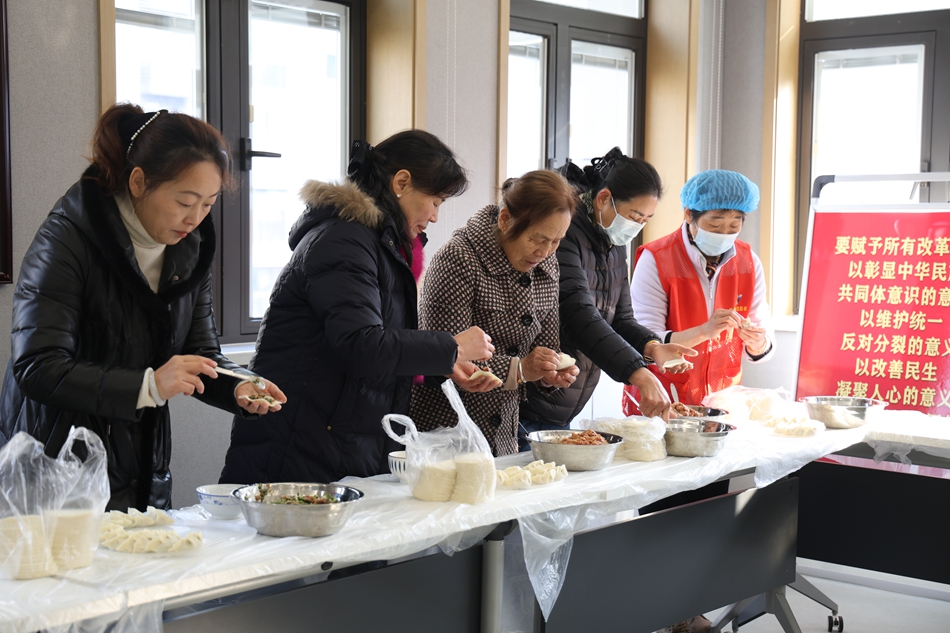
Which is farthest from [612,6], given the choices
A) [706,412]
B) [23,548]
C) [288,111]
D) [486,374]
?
[23,548]

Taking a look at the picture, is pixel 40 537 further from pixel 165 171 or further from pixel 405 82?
pixel 405 82

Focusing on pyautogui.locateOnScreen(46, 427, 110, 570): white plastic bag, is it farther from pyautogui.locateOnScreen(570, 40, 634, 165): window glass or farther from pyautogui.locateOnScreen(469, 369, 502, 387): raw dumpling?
pyautogui.locateOnScreen(570, 40, 634, 165): window glass

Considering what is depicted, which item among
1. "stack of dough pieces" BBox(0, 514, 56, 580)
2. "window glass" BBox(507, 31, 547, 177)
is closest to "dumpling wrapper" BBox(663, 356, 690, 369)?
"stack of dough pieces" BBox(0, 514, 56, 580)

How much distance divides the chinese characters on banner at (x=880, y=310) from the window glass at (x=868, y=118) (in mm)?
1288

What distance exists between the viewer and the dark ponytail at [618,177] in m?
2.66

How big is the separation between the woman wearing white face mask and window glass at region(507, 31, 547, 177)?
163 centimetres

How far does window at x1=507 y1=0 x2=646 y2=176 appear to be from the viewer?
441 cm

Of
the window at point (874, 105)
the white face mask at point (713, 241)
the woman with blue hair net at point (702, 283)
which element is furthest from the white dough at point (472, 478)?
the window at point (874, 105)

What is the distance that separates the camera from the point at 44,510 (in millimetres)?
1305

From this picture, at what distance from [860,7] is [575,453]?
12.5 ft

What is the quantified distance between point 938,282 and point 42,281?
295 cm

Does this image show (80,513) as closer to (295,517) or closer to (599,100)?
(295,517)

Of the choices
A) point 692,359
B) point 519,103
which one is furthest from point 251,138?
point 692,359

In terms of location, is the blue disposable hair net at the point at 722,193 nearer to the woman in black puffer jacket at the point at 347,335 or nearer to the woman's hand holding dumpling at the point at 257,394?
the woman in black puffer jacket at the point at 347,335
